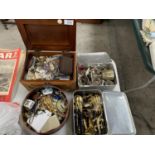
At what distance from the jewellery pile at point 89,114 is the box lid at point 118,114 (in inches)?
1.8

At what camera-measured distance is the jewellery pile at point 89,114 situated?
0.60 meters

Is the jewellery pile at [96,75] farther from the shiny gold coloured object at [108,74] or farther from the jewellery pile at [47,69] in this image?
the jewellery pile at [47,69]

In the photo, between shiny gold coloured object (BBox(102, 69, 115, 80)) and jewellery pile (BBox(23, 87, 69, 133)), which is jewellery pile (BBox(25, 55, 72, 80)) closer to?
jewellery pile (BBox(23, 87, 69, 133))

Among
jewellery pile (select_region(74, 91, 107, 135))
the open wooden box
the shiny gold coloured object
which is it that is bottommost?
jewellery pile (select_region(74, 91, 107, 135))

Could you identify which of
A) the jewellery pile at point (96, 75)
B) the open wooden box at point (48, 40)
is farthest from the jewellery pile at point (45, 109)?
the jewellery pile at point (96, 75)

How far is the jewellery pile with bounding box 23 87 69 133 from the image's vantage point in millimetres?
579

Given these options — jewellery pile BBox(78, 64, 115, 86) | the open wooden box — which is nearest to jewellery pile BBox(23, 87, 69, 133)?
the open wooden box

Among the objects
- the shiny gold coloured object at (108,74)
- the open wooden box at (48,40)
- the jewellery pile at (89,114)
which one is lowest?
the jewellery pile at (89,114)

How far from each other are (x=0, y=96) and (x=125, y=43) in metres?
1.37

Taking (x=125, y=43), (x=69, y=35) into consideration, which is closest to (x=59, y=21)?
(x=69, y=35)

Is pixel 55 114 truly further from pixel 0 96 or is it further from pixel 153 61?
pixel 153 61

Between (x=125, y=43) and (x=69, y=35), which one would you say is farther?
(x=125, y=43)

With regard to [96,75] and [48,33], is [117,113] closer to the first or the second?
[96,75]
